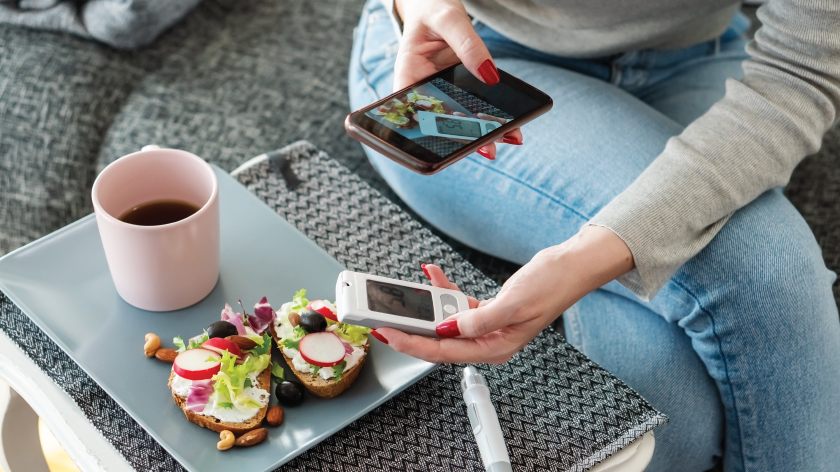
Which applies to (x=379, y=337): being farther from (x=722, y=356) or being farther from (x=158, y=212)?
(x=722, y=356)

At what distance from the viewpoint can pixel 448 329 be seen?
24.3 inches

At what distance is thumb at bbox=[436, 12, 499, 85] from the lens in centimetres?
72

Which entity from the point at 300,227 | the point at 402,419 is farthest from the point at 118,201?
the point at 402,419

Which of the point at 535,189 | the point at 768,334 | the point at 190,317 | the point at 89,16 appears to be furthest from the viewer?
the point at 89,16

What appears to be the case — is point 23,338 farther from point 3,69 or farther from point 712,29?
point 712,29

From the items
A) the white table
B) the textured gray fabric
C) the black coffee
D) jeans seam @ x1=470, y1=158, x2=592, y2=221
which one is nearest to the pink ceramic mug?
the black coffee

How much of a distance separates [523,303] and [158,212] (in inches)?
13.8

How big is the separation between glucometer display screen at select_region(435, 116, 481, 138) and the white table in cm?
33

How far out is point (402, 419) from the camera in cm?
64

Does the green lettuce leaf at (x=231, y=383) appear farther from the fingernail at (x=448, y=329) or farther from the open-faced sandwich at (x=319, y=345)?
the fingernail at (x=448, y=329)

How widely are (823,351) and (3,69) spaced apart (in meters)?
1.31

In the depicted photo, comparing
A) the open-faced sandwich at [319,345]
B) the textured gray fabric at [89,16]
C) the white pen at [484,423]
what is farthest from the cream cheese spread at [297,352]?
the textured gray fabric at [89,16]

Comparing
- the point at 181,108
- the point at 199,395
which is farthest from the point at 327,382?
the point at 181,108

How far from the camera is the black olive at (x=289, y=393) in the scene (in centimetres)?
61
